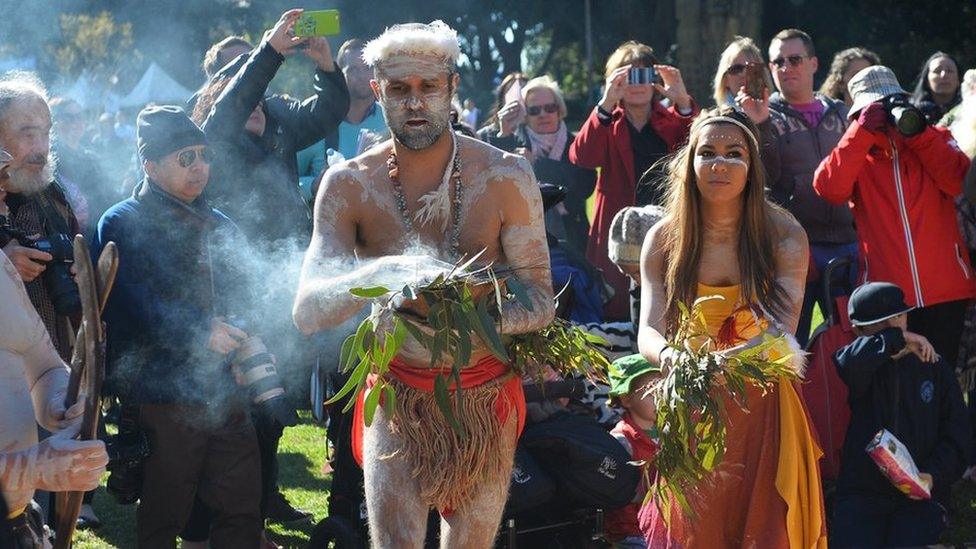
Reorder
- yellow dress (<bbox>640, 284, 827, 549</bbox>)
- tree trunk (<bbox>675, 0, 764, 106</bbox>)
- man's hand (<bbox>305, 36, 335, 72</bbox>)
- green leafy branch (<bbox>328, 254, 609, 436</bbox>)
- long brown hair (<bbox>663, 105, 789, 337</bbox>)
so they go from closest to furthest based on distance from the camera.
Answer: green leafy branch (<bbox>328, 254, 609, 436</bbox>), yellow dress (<bbox>640, 284, 827, 549</bbox>), long brown hair (<bbox>663, 105, 789, 337</bbox>), man's hand (<bbox>305, 36, 335, 72</bbox>), tree trunk (<bbox>675, 0, 764, 106</bbox>)

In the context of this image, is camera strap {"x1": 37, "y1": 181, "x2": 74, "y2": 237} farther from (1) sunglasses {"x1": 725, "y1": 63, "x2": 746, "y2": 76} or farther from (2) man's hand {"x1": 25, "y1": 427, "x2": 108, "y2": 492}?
(1) sunglasses {"x1": 725, "y1": 63, "x2": 746, "y2": 76}

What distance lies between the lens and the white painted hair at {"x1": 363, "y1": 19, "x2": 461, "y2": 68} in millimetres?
3840

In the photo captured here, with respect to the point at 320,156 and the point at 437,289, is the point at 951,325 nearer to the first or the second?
the point at 320,156

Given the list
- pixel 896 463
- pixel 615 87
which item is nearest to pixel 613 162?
pixel 615 87

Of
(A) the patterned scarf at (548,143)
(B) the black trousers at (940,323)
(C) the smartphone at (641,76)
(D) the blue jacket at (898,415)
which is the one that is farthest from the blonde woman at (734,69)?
(D) the blue jacket at (898,415)

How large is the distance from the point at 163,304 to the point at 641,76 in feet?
10.5

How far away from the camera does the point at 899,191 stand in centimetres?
637

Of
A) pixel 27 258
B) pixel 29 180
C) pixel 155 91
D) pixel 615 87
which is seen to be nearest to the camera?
pixel 27 258

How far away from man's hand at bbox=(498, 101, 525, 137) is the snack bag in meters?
3.39

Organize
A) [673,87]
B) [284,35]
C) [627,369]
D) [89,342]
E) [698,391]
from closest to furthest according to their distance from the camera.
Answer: [89,342] < [698,391] < [627,369] < [284,35] < [673,87]

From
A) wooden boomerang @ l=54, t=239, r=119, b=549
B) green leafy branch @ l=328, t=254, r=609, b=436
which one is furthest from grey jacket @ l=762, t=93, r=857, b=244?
wooden boomerang @ l=54, t=239, r=119, b=549

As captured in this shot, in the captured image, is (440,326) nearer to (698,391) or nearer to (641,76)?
(698,391)

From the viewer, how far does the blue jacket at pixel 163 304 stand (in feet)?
15.8

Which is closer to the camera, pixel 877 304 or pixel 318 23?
pixel 877 304
